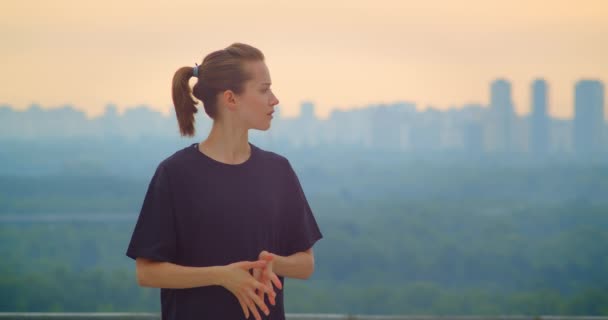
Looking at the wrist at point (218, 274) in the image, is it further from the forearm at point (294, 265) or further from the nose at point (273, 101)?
the nose at point (273, 101)

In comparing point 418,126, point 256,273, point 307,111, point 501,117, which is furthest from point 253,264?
point 501,117

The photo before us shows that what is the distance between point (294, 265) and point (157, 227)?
0.31m

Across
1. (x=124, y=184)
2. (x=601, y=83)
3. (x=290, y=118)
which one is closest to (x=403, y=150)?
(x=290, y=118)

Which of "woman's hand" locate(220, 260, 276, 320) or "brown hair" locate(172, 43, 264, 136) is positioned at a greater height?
"brown hair" locate(172, 43, 264, 136)

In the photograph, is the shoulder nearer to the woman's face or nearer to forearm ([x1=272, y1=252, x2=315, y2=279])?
the woman's face

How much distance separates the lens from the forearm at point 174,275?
153 centimetres

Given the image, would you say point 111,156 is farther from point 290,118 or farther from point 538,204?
point 538,204

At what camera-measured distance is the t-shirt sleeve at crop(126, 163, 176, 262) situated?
1.57 m

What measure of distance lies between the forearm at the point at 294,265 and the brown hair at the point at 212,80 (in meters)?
0.36

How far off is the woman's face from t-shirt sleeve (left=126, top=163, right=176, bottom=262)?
0.22 metres

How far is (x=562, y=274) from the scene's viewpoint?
3189 centimetres

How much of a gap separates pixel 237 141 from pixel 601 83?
21.4 meters

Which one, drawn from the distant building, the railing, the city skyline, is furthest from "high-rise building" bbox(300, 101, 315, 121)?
the railing

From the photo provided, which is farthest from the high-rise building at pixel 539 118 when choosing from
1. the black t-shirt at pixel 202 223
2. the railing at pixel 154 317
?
the black t-shirt at pixel 202 223
